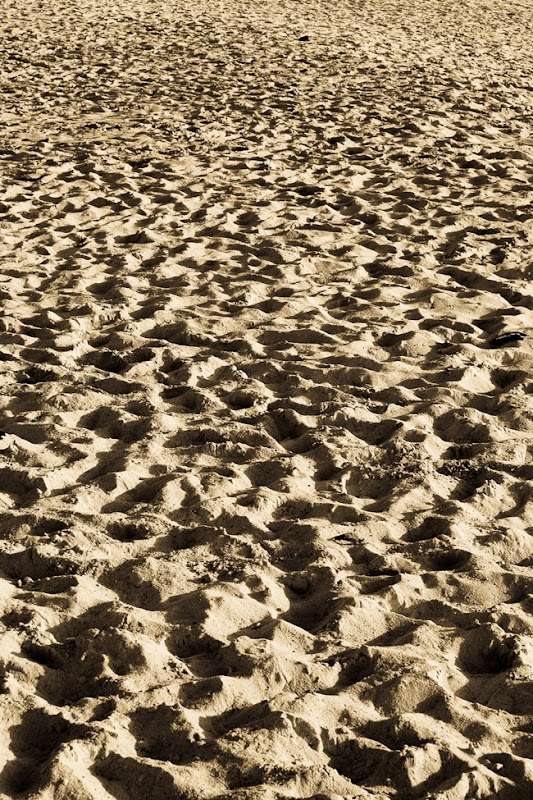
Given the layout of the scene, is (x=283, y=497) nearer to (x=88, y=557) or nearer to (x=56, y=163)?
(x=88, y=557)

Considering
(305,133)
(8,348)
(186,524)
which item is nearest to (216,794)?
(186,524)

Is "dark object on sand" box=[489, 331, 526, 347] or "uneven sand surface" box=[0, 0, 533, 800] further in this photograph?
"dark object on sand" box=[489, 331, 526, 347]

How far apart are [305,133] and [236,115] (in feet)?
3.36

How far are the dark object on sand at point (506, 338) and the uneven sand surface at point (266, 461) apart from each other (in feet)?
0.35

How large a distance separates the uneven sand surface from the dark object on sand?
11 cm

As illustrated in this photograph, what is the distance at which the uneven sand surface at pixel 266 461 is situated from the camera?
2.88 m

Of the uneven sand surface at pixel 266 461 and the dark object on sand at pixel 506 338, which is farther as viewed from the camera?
the dark object on sand at pixel 506 338

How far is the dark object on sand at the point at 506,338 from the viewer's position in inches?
221

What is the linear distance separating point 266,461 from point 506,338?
6.43 ft

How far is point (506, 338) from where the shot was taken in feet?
18.5

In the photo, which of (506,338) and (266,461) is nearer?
(266,461)

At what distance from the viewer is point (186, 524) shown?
3.96 metres

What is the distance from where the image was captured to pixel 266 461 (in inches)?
174

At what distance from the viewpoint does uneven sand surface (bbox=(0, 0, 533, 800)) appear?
2879 millimetres
